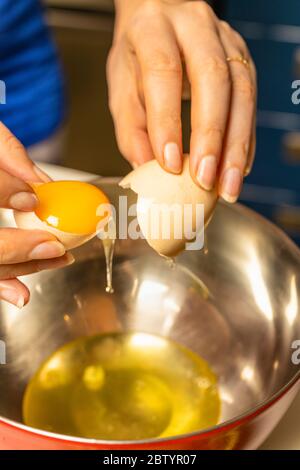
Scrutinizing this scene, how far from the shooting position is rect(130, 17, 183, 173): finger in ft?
2.87

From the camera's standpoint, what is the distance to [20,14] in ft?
4.56

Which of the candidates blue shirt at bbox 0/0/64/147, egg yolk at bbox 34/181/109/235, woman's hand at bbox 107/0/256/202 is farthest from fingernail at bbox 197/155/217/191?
blue shirt at bbox 0/0/64/147

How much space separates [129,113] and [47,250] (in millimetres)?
394

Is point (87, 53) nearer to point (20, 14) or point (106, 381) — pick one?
point (20, 14)

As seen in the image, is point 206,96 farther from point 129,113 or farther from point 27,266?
point 27,266

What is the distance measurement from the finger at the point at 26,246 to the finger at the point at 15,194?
0.03 meters

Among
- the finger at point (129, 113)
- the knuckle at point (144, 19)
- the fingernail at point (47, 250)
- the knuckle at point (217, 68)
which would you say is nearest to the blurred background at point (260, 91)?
the finger at point (129, 113)

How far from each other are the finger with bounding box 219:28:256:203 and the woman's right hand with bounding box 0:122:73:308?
25 centimetres

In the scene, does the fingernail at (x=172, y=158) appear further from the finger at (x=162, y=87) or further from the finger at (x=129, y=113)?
the finger at (x=129, y=113)

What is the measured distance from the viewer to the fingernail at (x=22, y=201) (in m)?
0.77

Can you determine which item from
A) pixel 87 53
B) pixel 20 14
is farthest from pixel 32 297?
pixel 87 53

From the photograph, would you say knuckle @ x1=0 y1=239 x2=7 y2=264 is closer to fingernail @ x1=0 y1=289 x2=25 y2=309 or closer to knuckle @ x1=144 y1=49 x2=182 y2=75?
fingernail @ x1=0 y1=289 x2=25 y2=309
